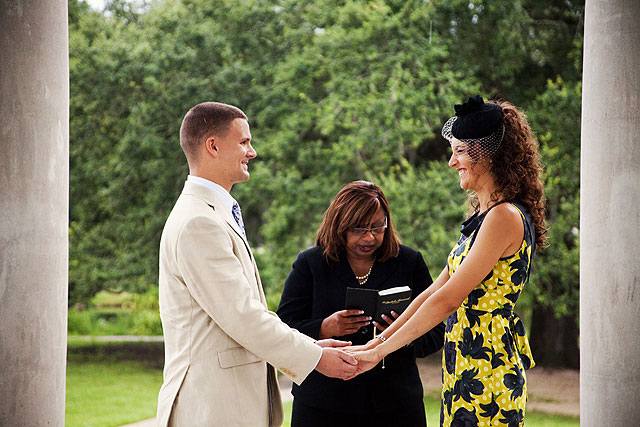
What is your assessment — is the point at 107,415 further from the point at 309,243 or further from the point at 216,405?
the point at 216,405

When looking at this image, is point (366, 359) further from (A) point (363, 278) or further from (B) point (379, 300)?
(A) point (363, 278)

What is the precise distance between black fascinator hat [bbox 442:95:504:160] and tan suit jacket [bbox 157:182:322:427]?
1.04 meters

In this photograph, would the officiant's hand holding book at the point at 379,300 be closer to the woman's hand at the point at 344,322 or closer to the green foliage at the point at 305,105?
the woman's hand at the point at 344,322

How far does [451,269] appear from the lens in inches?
123

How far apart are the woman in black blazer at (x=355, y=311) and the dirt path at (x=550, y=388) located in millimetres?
7670

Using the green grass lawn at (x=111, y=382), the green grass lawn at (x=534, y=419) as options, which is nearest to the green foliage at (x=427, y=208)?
the green grass lawn at (x=534, y=419)

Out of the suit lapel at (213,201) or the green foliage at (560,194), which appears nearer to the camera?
the suit lapel at (213,201)

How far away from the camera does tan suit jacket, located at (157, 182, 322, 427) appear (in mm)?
2814

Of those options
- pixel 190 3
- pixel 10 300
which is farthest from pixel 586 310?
pixel 190 3

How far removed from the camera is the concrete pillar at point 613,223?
147 inches

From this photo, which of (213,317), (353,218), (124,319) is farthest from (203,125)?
(124,319)

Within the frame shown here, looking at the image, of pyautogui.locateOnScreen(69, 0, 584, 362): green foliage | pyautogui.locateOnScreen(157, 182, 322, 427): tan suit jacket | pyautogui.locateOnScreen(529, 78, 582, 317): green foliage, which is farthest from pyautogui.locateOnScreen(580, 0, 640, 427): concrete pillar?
pyautogui.locateOnScreen(529, 78, 582, 317): green foliage

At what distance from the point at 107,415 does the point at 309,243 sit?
3765mm

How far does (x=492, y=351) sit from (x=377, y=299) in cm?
67
